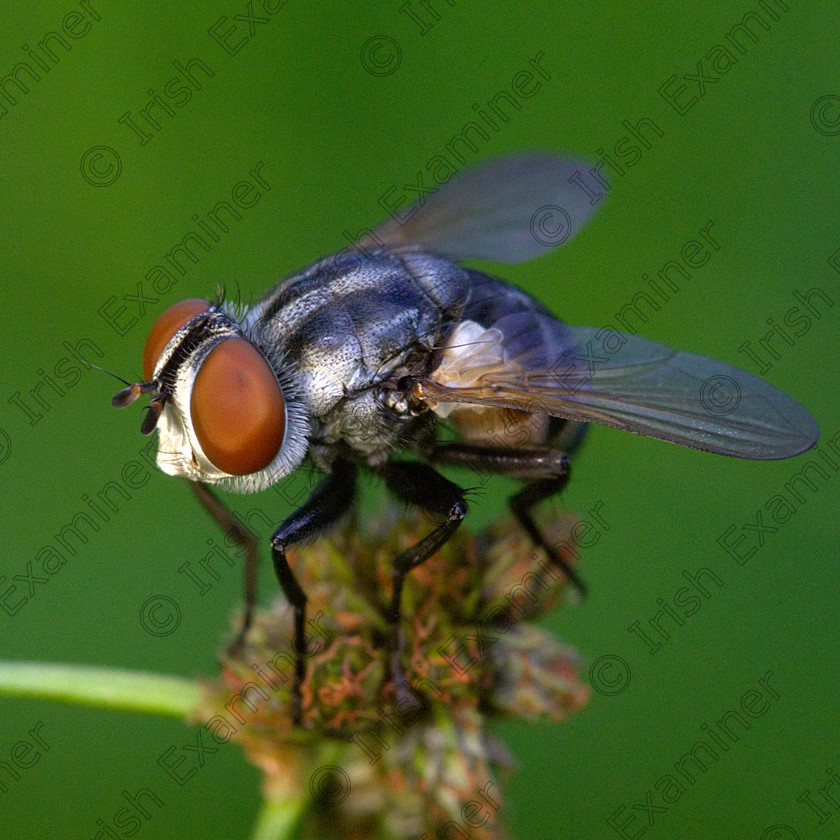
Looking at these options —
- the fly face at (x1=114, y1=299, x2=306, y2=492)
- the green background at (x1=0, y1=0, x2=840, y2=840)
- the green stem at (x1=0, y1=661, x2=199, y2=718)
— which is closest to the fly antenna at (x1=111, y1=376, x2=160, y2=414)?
the fly face at (x1=114, y1=299, x2=306, y2=492)

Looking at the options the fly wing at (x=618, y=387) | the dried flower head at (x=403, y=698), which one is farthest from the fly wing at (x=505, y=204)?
the dried flower head at (x=403, y=698)

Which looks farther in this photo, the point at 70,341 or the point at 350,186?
the point at 350,186

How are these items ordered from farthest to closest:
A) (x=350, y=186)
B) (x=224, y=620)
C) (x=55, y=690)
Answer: (x=350, y=186) < (x=224, y=620) < (x=55, y=690)

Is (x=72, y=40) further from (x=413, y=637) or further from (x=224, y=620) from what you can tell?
(x=413, y=637)

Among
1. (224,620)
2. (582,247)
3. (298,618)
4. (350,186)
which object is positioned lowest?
(224,620)

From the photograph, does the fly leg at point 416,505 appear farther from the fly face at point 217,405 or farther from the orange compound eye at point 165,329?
the orange compound eye at point 165,329

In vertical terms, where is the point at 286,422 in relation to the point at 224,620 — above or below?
above

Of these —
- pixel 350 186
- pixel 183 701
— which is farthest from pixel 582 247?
pixel 183 701
